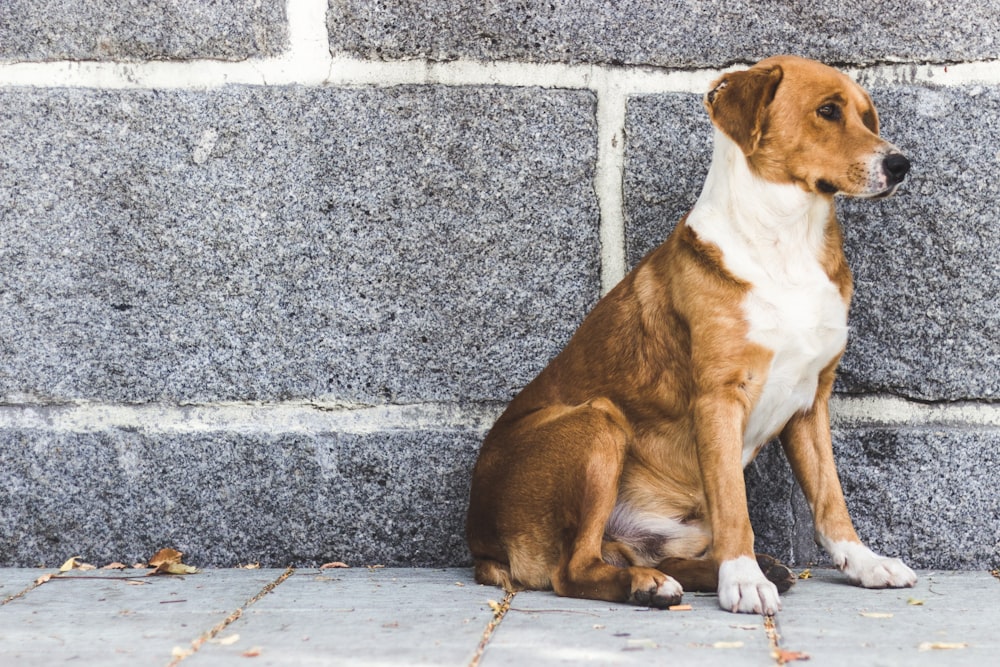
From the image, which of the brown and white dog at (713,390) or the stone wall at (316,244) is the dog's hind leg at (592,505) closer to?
the brown and white dog at (713,390)

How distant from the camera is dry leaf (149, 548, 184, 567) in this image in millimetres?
3363

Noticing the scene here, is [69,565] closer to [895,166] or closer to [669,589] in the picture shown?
[669,589]

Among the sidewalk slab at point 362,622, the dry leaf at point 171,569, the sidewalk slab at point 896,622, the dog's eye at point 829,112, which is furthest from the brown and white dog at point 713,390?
the dry leaf at point 171,569

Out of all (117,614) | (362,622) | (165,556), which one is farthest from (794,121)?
(165,556)

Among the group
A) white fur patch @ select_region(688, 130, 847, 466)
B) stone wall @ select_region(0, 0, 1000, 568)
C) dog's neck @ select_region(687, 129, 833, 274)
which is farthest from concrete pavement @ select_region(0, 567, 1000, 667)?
dog's neck @ select_region(687, 129, 833, 274)

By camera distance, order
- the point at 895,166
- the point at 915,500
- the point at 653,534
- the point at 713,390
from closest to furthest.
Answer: the point at 895,166
the point at 713,390
the point at 653,534
the point at 915,500

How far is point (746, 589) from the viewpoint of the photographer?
2641 mm

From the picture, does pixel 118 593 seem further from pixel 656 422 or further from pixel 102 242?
pixel 656 422

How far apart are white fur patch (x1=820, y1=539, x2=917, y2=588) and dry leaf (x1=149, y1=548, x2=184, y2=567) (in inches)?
75.8

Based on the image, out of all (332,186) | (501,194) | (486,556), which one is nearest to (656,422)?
(486,556)

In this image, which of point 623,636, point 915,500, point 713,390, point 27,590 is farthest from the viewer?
point 915,500

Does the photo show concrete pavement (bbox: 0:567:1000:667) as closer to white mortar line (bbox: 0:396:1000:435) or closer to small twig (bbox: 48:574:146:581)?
small twig (bbox: 48:574:146:581)

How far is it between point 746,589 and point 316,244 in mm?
1645

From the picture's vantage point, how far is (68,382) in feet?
11.2
